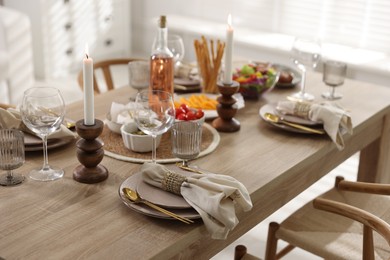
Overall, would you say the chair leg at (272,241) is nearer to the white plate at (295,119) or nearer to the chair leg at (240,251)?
the chair leg at (240,251)

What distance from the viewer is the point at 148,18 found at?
5.61 m

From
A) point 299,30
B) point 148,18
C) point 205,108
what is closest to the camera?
point 205,108

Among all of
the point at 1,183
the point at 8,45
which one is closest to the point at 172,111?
the point at 1,183

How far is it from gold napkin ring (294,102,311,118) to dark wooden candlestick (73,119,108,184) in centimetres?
76

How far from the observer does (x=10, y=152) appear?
178cm

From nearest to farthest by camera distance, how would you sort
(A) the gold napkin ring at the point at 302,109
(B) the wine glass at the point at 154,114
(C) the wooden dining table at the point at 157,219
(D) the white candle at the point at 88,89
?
(C) the wooden dining table at the point at 157,219
(D) the white candle at the point at 88,89
(B) the wine glass at the point at 154,114
(A) the gold napkin ring at the point at 302,109

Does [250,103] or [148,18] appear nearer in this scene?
[250,103]

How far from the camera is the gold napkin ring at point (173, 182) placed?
5.55ft

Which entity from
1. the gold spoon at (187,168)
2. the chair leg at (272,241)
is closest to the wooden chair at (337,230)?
the chair leg at (272,241)

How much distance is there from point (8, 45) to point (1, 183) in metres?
2.49

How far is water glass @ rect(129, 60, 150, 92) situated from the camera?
7.86ft

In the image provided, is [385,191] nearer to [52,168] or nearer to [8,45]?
[52,168]

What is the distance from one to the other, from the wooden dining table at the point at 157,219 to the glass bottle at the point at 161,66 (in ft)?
0.75

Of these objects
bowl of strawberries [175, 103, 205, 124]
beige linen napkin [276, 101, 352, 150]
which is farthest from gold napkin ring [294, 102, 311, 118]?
bowl of strawberries [175, 103, 205, 124]
